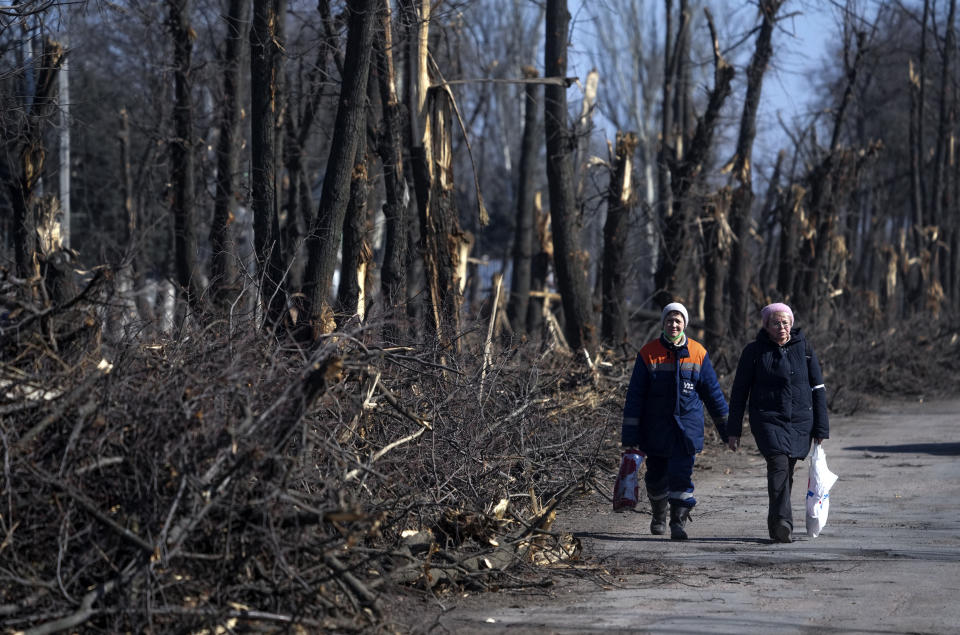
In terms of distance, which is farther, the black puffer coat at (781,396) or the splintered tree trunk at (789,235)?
Answer: the splintered tree trunk at (789,235)

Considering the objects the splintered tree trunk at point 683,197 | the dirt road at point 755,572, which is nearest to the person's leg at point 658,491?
the dirt road at point 755,572

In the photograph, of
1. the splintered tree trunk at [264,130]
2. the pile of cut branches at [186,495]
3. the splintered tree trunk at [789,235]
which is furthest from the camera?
the splintered tree trunk at [789,235]

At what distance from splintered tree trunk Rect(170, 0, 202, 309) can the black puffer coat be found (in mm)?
8587

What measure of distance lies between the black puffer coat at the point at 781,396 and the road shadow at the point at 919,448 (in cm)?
555

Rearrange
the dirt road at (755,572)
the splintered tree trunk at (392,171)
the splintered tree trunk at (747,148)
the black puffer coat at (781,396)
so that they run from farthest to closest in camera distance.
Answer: the splintered tree trunk at (747,148), the splintered tree trunk at (392,171), the black puffer coat at (781,396), the dirt road at (755,572)

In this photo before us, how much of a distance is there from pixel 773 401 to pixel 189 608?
184 inches

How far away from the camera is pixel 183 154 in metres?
15.0

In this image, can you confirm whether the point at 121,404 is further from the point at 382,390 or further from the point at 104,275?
the point at 382,390

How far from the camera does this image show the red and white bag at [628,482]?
812 centimetres

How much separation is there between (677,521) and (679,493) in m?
0.20

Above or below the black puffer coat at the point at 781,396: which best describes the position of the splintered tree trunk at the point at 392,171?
above

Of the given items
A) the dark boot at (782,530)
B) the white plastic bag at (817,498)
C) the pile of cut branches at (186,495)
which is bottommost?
the dark boot at (782,530)

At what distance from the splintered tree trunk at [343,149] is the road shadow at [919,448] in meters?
7.18

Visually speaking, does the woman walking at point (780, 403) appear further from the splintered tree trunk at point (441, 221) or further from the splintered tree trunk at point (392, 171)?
the splintered tree trunk at point (392, 171)
